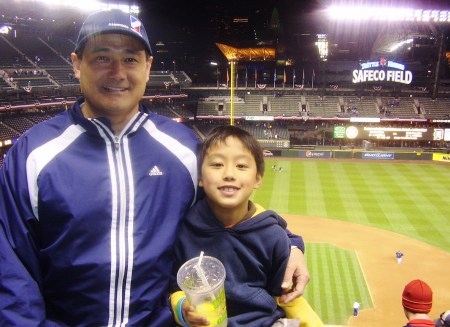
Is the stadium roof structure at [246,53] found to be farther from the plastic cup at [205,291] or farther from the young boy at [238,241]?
the plastic cup at [205,291]

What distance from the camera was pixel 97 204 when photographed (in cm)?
242

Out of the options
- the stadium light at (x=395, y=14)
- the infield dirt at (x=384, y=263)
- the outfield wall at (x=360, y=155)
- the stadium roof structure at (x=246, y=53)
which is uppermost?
the stadium light at (x=395, y=14)

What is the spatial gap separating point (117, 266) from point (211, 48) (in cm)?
5760

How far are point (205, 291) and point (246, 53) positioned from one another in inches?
2234

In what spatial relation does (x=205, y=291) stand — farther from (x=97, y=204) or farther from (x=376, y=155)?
(x=376, y=155)

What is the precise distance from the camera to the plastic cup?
2.27 meters

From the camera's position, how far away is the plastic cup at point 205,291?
2.27 meters

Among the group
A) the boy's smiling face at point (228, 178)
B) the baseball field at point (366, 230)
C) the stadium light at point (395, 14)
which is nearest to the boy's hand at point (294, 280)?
the boy's smiling face at point (228, 178)

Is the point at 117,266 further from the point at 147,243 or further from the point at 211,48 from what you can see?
the point at 211,48

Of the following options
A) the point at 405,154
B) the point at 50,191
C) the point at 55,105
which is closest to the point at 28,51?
the point at 55,105

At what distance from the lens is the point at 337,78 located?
54.6 metres

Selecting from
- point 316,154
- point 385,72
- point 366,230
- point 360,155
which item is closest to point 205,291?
point 366,230

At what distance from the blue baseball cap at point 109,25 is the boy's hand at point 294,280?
2034 millimetres

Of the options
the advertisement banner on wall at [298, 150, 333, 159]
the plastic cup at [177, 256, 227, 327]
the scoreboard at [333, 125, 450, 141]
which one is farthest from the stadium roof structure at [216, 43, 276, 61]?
the plastic cup at [177, 256, 227, 327]
